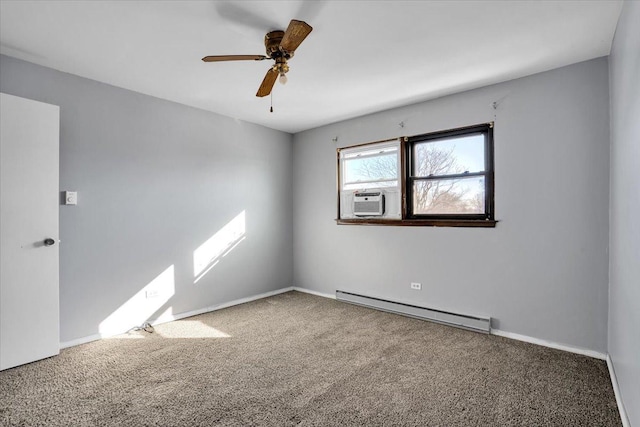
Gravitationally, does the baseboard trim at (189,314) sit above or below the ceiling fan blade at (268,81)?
below

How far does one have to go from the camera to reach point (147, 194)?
358 centimetres

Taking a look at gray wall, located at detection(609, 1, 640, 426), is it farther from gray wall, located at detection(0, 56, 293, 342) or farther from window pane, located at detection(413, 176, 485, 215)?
gray wall, located at detection(0, 56, 293, 342)

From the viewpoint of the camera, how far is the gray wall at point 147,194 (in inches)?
119

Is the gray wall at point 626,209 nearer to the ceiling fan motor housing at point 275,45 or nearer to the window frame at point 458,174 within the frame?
the window frame at point 458,174

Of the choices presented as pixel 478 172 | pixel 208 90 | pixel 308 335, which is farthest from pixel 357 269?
pixel 208 90

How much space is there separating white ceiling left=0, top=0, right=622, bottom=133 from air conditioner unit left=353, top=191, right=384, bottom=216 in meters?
1.28

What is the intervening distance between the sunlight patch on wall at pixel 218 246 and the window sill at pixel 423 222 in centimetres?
138

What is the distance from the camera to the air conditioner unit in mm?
4168

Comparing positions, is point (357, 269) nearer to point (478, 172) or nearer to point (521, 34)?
point (478, 172)

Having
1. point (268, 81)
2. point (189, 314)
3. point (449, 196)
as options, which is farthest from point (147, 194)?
point (449, 196)

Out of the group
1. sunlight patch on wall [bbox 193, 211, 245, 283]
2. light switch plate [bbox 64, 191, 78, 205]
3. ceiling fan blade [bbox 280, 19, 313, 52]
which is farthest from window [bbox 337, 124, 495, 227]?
light switch plate [bbox 64, 191, 78, 205]

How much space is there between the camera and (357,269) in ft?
14.6

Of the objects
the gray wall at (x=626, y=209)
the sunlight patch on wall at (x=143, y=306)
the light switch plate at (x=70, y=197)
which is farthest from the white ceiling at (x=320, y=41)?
the sunlight patch on wall at (x=143, y=306)

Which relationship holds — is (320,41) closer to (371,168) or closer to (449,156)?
(449,156)
